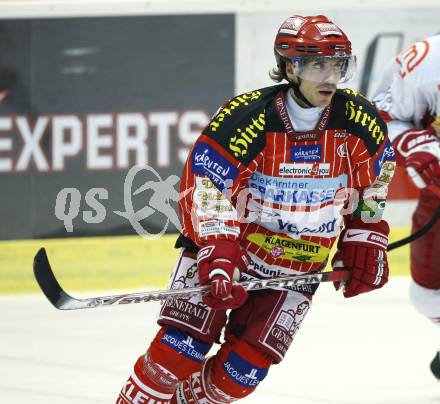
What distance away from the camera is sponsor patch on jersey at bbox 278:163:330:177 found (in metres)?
3.22

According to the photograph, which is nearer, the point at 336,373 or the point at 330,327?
the point at 336,373

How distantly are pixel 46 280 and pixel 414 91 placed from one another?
5.21ft

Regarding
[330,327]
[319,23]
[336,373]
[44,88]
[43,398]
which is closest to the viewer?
[319,23]

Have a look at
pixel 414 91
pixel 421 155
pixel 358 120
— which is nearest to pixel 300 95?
pixel 358 120

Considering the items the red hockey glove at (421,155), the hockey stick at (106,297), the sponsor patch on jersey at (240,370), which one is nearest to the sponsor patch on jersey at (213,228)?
the hockey stick at (106,297)

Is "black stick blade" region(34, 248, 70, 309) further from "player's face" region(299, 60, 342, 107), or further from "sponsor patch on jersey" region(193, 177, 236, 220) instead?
"player's face" region(299, 60, 342, 107)

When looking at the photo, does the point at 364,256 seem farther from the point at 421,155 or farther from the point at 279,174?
the point at 421,155

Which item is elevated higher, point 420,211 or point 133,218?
point 420,211

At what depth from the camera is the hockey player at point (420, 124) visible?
415 cm

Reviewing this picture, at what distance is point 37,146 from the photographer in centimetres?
563

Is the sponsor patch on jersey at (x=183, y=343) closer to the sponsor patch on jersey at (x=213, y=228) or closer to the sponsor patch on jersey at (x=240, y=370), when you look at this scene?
the sponsor patch on jersey at (x=240, y=370)

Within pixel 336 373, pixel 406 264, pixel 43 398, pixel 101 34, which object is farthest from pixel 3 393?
pixel 406 264

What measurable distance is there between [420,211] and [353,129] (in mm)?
1101

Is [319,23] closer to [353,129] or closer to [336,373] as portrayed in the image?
[353,129]
